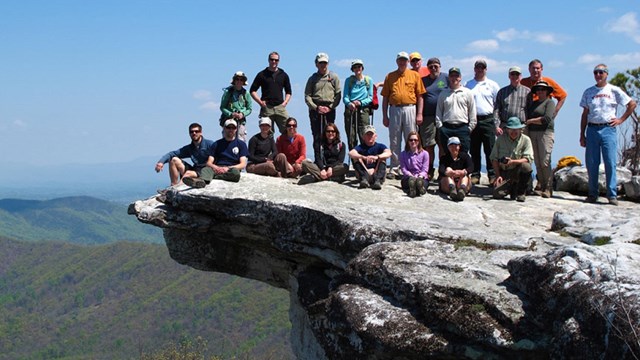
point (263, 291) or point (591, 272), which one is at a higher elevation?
point (591, 272)

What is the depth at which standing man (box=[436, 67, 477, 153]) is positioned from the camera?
50.7ft

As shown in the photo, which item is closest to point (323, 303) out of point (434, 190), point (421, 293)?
point (421, 293)

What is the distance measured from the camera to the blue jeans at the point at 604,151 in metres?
14.7

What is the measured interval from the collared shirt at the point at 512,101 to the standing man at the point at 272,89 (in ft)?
17.7

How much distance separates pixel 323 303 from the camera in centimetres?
1098

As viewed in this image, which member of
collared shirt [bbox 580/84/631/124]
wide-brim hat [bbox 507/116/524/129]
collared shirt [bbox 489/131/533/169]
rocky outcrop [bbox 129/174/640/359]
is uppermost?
collared shirt [bbox 580/84/631/124]

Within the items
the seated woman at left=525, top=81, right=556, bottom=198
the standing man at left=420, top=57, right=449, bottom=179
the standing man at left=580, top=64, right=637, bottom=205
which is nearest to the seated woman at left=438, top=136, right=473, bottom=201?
the standing man at left=420, top=57, right=449, bottom=179

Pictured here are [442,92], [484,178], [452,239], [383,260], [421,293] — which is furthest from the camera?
[484,178]

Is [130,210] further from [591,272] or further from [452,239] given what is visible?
[591,272]

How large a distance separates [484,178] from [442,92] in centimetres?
343

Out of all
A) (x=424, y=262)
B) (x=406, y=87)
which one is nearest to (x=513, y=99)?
(x=406, y=87)

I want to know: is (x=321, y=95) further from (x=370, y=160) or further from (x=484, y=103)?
(x=484, y=103)

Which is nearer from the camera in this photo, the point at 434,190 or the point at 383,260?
the point at 383,260

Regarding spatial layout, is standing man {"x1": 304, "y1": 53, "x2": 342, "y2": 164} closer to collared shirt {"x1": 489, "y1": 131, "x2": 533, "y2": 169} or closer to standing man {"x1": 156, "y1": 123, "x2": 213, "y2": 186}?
standing man {"x1": 156, "y1": 123, "x2": 213, "y2": 186}
